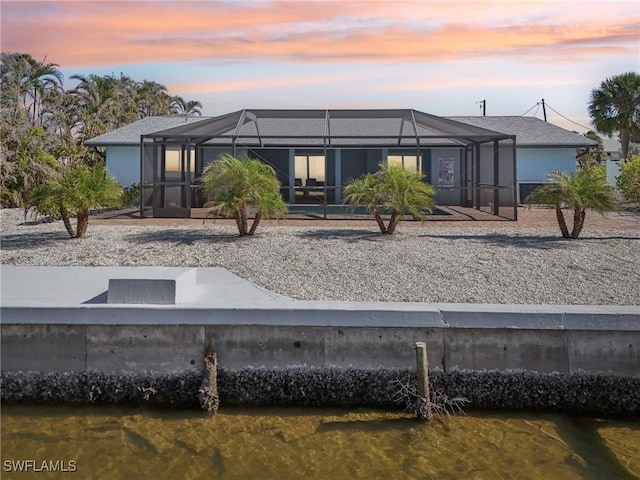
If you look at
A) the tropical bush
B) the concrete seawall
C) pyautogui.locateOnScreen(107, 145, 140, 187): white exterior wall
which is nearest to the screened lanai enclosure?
the tropical bush

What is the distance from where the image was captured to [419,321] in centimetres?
550

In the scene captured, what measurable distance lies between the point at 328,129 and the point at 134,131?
9.12 m

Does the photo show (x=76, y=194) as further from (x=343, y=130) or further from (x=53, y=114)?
(x=53, y=114)

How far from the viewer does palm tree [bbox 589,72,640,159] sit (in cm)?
2683

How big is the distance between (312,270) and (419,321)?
8.61 feet

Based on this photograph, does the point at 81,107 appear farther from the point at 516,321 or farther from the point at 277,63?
the point at 516,321

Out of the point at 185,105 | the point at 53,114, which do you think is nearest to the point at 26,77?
the point at 53,114

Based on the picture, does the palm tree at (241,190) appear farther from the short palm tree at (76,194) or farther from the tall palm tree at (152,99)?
the tall palm tree at (152,99)

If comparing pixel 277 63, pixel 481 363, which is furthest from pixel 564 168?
pixel 481 363

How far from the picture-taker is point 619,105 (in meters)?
27.2

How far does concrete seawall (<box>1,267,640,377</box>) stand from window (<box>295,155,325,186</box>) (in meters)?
14.8

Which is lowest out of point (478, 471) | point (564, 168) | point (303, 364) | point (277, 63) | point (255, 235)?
point (478, 471)

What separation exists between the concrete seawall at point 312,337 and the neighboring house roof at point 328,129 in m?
8.97

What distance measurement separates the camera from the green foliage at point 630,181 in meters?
15.7
